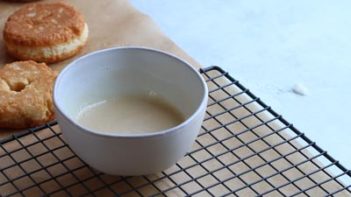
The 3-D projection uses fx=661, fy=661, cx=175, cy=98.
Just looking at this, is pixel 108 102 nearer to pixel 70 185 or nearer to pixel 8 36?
pixel 70 185

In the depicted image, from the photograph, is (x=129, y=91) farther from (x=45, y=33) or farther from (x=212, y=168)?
(x=45, y=33)

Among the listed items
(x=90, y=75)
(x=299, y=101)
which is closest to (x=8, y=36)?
(x=90, y=75)

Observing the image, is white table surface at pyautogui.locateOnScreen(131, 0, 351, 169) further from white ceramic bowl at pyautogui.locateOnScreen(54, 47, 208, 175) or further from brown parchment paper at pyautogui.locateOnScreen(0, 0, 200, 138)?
white ceramic bowl at pyautogui.locateOnScreen(54, 47, 208, 175)

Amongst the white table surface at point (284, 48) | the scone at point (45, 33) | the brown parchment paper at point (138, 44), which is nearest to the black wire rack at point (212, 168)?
the brown parchment paper at point (138, 44)

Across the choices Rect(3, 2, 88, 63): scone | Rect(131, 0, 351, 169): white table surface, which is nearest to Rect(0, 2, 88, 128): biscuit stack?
Rect(3, 2, 88, 63): scone

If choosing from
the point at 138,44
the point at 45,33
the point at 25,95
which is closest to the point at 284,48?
the point at 138,44

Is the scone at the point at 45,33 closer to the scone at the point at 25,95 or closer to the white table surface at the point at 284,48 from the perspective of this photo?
the scone at the point at 25,95
